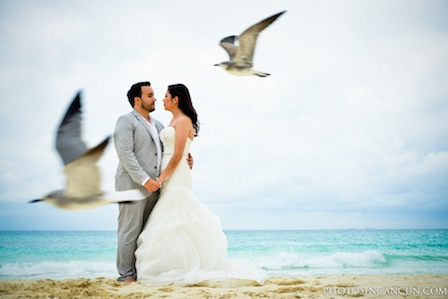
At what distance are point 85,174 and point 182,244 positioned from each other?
1.63m

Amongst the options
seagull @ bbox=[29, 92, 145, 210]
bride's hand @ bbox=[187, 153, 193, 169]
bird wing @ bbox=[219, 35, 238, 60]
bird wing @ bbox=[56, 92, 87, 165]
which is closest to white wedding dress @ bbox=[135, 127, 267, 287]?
bride's hand @ bbox=[187, 153, 193, 169]

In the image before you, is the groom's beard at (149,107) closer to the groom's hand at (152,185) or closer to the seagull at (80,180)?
the groom's hand at (152,185)

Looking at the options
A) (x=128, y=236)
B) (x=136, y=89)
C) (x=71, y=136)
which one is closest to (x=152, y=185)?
(x=128, y=236)

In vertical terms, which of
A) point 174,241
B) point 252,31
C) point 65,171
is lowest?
point 174,241

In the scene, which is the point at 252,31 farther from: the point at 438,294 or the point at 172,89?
the point at 438,294

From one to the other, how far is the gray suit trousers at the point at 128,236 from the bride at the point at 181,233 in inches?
3.4

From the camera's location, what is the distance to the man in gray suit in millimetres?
4520

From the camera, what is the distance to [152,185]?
4.44m

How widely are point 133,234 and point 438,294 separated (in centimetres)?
284

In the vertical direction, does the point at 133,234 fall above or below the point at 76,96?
below

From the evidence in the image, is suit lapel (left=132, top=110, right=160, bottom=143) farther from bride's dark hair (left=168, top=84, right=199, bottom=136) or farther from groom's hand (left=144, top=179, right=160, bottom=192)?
groom's hand (left=144, top=179, right=160, bottom=192)

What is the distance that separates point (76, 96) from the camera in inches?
135

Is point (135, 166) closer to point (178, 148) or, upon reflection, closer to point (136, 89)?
point (178, 148)

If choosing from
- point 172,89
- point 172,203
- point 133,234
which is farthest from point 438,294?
point 172,89
